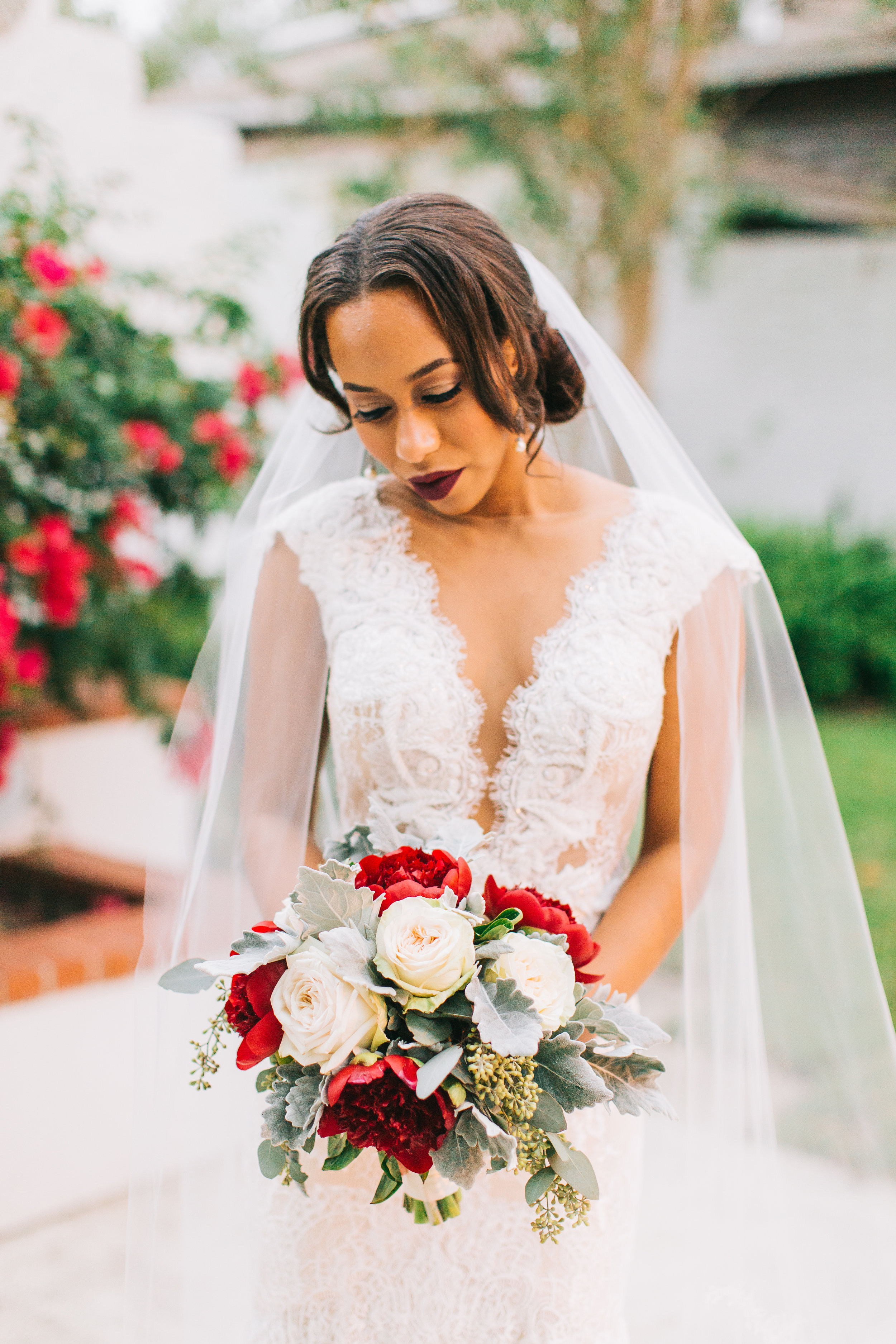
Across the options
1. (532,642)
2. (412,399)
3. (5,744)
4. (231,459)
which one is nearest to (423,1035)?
(532,642)

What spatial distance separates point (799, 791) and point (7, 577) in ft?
8.17

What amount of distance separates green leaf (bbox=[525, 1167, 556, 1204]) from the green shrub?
7441 millimetres

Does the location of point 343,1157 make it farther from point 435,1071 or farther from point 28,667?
point 28,667

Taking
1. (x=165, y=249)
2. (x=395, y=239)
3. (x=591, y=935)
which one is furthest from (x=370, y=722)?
(x=165, y=249)

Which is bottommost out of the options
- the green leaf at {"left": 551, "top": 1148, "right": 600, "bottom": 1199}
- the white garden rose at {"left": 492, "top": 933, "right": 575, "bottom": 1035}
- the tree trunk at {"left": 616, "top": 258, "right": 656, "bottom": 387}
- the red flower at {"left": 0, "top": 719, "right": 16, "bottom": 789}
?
the red flower at {"left": 0, "top": 719, "right": 16, "bottom": 789}

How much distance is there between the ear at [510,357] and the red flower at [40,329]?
2.07 m

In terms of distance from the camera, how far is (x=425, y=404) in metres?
1.72

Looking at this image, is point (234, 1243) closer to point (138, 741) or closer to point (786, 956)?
point (786, 956)

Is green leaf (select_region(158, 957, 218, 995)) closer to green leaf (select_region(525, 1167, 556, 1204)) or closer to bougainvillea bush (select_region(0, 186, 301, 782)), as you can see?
green leaf (select_region(525, 1167, 556, 1204))

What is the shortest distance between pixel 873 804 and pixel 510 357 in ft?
18.5

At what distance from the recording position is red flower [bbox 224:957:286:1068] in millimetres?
1376

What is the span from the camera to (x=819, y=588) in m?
8.40

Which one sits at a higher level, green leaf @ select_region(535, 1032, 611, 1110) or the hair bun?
the hair bun

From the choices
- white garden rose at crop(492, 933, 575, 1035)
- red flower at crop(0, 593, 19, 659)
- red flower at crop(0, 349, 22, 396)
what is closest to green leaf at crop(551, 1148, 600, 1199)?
white garden rose at crop(492, 933, 575, 1035)
